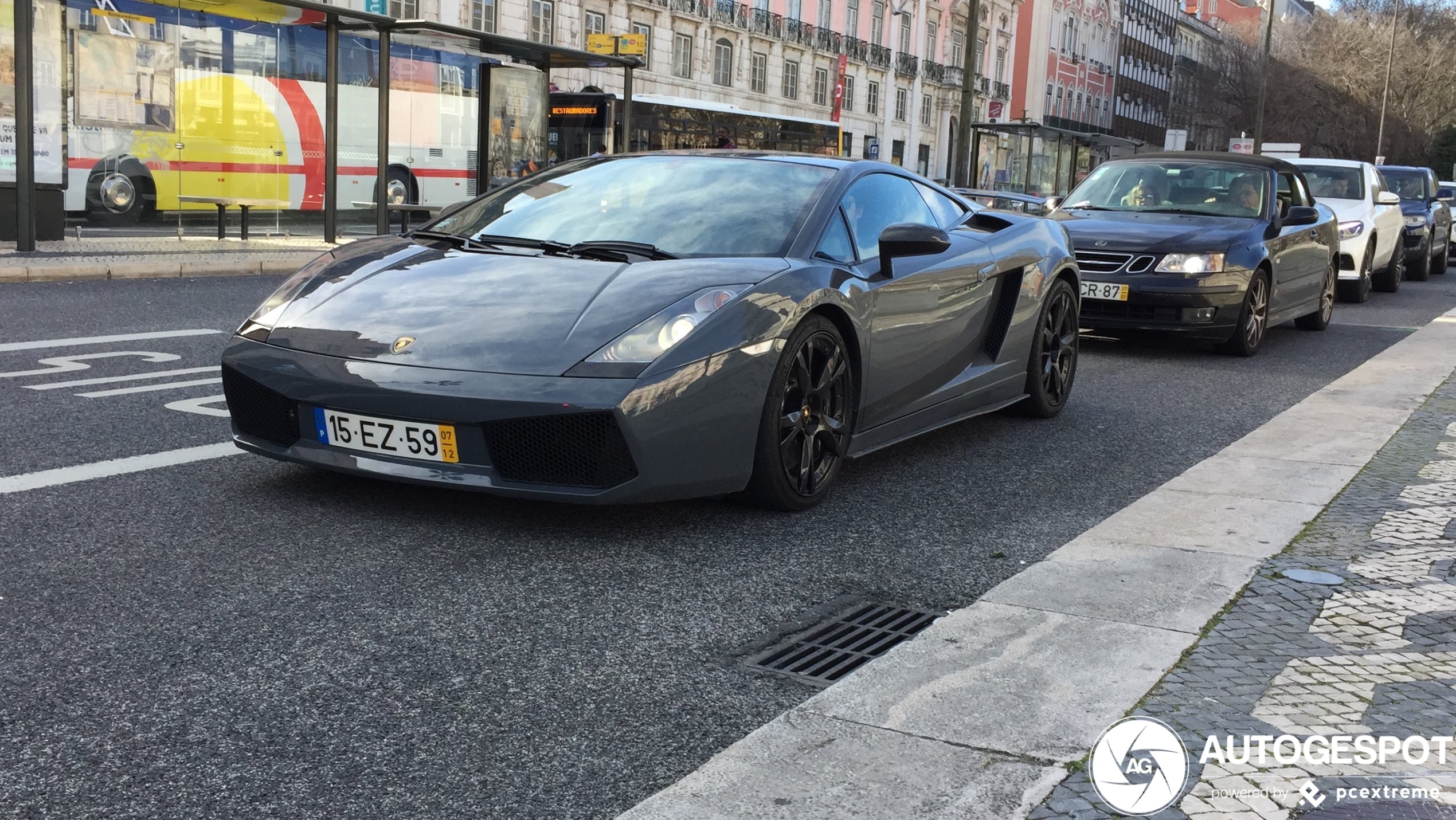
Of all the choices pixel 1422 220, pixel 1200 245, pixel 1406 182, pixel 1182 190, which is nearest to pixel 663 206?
pixel 1200 245

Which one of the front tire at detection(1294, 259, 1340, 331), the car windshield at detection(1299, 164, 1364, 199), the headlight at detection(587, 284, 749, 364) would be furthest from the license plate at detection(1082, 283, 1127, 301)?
the car windshield at detection(1299, 164, 1364, 199)

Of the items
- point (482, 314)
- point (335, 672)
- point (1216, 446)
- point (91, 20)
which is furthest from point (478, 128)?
point (335, 672)

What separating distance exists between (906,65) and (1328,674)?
6337cm

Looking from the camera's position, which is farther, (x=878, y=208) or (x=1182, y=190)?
(x=1182, y=190)

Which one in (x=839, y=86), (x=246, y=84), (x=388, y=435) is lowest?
(x=388, y=435)

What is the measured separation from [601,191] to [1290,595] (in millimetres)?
2832

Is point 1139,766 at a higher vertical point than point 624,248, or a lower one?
lower

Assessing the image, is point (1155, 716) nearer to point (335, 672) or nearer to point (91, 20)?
point (335, 672)

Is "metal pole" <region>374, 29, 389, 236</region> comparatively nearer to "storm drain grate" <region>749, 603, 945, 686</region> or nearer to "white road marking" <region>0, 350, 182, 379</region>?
"white road marking" <region>0, 350, 182, 379</region>

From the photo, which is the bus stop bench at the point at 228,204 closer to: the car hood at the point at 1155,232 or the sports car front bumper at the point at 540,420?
the car hood at the point at 1155,232

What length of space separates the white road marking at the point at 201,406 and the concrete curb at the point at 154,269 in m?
6.39

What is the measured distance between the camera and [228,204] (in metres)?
17.7

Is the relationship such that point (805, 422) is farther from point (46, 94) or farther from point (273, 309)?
point (46, 94)

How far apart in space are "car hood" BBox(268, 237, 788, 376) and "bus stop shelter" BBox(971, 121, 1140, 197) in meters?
28.1
